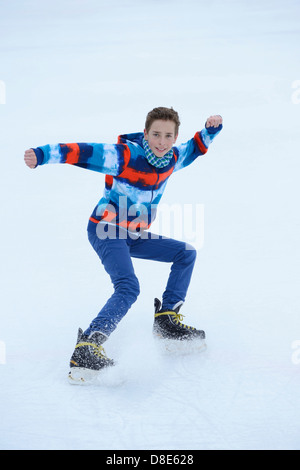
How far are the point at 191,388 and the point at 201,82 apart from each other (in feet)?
23.4

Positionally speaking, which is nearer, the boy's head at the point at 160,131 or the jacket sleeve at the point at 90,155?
the jacket sleeve at the point at 90,155

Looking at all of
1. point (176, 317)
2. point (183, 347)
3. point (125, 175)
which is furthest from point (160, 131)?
point (183, 347)

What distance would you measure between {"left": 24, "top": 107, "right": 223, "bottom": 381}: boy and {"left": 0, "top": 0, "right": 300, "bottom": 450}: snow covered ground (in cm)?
15

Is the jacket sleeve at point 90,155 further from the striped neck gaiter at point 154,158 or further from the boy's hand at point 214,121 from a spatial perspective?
the boy's hand at point 214,121

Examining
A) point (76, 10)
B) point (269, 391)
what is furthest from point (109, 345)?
point (76, 10)

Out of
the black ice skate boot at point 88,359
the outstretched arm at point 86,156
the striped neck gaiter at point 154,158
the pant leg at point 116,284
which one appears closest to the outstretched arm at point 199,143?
the striped neck gaiter at point 154,158

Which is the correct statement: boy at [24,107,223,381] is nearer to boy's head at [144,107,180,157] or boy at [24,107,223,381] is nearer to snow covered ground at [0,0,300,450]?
boy's head at [144,107,180,157]

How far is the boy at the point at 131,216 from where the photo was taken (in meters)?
2.33

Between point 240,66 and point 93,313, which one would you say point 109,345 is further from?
point 240,66

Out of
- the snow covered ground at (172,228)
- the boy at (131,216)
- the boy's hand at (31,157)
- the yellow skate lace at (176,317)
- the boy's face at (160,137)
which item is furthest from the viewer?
the yellow skate lace at (176,317)

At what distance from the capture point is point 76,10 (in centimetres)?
1093

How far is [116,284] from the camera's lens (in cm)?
249

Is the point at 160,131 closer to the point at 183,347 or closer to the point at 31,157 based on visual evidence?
the point at 31,157

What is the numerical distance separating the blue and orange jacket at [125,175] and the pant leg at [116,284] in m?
0.12
